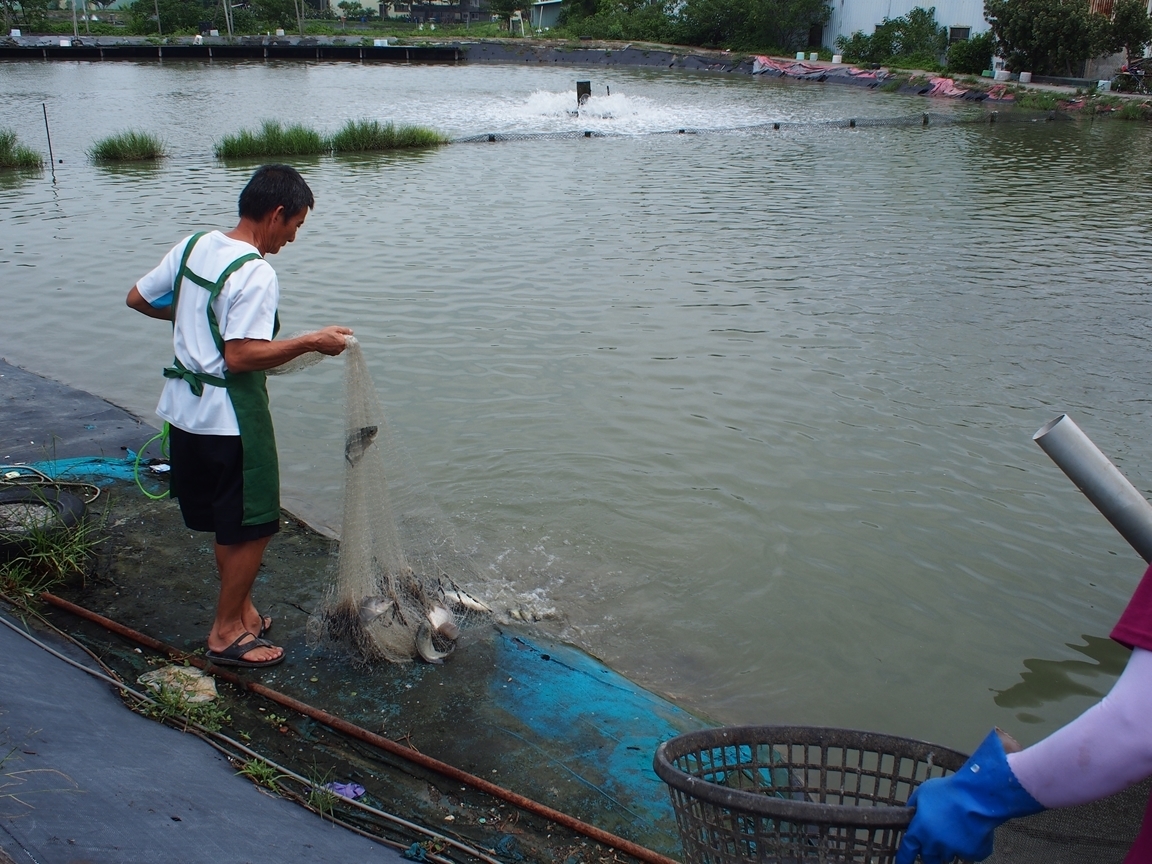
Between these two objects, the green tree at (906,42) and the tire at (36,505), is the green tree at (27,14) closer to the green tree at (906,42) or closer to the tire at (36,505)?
the green tree at (906,42)

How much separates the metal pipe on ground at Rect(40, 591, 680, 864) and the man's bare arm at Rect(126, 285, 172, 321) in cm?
119

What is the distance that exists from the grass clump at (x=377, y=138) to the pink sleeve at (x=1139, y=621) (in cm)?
1987

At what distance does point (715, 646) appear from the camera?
4.36 metres

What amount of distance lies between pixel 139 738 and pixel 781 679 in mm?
2640

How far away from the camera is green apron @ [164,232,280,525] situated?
2971mm

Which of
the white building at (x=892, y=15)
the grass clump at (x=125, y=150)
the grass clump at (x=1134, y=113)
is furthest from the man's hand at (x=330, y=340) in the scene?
the white building at (x=892, y=15)

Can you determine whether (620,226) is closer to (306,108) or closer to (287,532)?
(287,532)

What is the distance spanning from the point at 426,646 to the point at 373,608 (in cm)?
27

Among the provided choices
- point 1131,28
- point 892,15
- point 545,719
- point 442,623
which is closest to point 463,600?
point 442,623

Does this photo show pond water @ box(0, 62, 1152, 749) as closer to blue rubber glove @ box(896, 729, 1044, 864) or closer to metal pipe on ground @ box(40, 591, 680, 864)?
metal pipe on ground @ box(40, 591, 680, 864)

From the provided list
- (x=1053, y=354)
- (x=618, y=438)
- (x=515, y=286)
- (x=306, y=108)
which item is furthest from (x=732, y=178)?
(x=306, y=108)

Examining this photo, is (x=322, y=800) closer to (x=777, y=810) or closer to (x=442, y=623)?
(x=442, y=623)

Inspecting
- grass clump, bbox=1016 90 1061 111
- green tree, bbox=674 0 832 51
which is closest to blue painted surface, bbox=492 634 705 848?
grass clump, bbox=1016 90 1061 111

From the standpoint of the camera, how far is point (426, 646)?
354 cm
